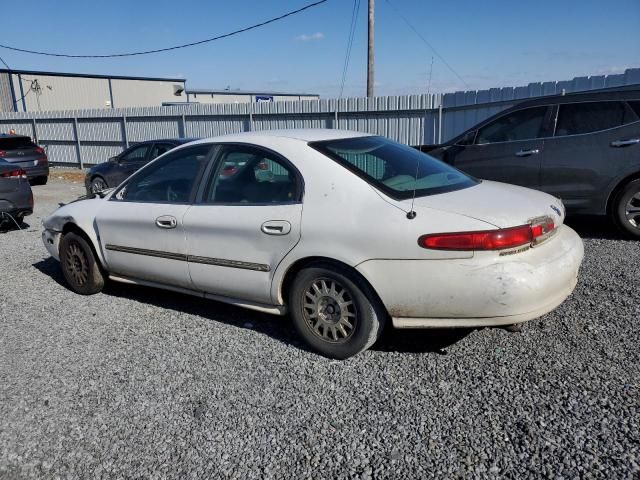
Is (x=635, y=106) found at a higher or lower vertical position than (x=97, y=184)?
higher

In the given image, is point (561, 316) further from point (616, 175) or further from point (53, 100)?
point (53, 100)

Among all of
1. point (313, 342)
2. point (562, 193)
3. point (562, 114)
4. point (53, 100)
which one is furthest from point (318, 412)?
point (53, 100)

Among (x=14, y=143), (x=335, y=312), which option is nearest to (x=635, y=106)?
(x=335, y=312)

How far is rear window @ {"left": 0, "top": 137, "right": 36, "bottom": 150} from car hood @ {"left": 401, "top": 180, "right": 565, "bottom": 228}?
15720 mm

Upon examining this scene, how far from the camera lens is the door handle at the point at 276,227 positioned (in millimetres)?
3496

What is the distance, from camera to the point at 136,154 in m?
12.2

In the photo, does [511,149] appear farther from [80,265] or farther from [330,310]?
[80,265]

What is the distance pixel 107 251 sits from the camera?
4723mm

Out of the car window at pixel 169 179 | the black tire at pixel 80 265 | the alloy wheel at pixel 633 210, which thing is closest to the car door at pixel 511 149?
the alloy wheel at pixel 633 210

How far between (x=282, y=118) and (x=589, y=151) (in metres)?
10.8

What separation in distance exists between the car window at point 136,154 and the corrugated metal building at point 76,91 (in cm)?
2432

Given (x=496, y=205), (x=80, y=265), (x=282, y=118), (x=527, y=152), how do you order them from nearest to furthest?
(x=496, y=205), (x=80, y=265), (x=527, y=152), (x=282, y=118)

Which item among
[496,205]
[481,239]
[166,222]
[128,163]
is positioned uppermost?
[496,205]

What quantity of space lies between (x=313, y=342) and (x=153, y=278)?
5.42ft
